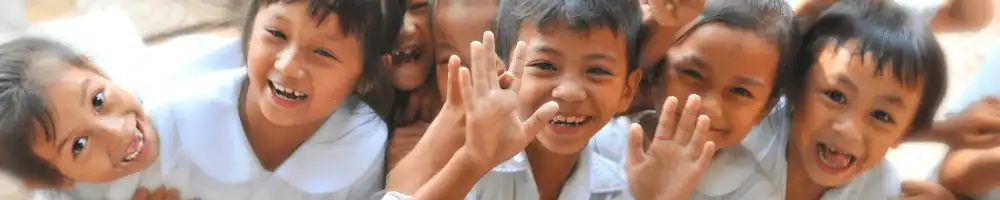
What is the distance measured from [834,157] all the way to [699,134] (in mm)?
140

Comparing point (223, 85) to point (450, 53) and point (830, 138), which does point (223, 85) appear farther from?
point (830, 138)

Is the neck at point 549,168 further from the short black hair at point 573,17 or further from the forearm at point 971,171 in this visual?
the forearm at point 971,171

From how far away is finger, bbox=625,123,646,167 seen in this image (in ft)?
1.91

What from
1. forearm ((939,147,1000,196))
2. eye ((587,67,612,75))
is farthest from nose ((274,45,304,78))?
forearm ((939,147,1000,196))

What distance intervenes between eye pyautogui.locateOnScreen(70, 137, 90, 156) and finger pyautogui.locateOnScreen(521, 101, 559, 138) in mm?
302

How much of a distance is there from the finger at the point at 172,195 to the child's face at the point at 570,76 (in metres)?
0.29

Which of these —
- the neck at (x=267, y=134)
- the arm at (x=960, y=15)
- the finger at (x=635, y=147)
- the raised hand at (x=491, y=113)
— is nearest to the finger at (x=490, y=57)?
the raised hand at (x=491, y=113)

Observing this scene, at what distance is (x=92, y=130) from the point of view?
59 centimetres

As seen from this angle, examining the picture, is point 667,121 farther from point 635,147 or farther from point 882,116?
point 882,116

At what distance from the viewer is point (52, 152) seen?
0.58 meters

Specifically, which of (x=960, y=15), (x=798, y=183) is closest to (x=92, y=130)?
(x=798, y=183)

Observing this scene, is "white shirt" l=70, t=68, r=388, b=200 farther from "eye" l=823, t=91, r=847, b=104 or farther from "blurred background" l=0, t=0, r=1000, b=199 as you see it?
"eye" l=823, t=91, r=847, b=104

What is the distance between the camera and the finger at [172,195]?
2.20ft

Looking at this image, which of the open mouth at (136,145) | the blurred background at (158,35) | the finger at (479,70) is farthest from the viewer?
the blurred background at (158,35)
